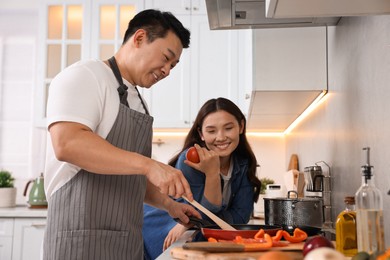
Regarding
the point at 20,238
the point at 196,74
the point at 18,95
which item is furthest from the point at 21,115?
the point at 196,74

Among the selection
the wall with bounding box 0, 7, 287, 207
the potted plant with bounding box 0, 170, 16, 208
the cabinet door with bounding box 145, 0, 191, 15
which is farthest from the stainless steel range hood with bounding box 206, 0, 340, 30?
the potted plant with bounding box 0, 170, 16, 208

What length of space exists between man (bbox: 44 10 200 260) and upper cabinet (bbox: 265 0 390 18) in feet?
1.61

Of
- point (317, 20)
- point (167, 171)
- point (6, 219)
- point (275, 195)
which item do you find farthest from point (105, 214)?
point (6, 219)

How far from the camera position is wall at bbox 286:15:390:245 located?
1.39 m

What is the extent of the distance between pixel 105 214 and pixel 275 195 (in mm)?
1485

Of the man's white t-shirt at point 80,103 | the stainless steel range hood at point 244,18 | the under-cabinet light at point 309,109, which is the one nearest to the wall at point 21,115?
the under-cabinet light at point 309,109

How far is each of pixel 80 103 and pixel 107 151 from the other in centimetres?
19

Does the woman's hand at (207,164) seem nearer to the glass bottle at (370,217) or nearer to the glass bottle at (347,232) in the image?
the glass bottle at (347,232)

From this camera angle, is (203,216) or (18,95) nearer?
(203,216)

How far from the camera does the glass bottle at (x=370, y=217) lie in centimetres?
103

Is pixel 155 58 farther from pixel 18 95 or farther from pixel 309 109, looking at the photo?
pixel 18 95

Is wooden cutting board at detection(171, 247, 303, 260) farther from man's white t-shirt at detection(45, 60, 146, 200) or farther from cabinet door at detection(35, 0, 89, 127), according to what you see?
cabinet door at detection(35, 0, 89, 127)

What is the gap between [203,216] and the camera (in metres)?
2.17

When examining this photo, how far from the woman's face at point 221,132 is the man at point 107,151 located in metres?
0.47
